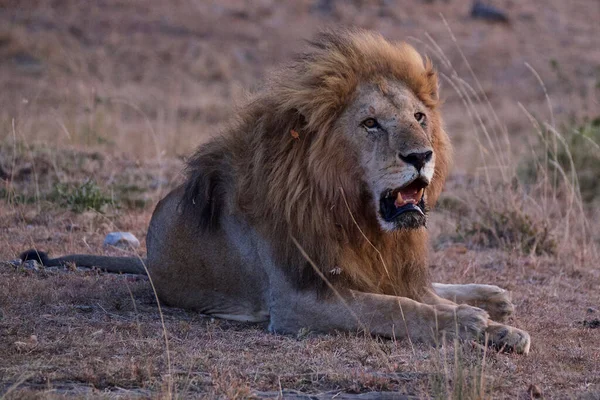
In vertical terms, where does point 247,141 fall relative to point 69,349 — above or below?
above

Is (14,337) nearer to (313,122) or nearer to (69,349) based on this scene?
(69,349)

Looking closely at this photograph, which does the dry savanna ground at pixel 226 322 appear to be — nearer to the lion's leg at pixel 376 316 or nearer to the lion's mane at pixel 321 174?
the lion's leg at pixel 376 316

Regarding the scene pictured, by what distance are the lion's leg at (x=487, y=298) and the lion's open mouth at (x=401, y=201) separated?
889mm

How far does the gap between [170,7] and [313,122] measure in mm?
22691

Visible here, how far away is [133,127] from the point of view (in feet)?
45.4

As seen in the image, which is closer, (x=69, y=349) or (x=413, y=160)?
(x=69, y=349)

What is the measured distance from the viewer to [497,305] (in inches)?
202

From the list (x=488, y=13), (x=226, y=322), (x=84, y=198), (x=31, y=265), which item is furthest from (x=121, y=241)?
(x=488, y=13)

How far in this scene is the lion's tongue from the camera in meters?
4.47

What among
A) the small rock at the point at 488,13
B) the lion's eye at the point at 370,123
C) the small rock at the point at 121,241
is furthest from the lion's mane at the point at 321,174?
the small rock at the point at 488,13

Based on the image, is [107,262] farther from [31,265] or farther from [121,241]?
[121,241]

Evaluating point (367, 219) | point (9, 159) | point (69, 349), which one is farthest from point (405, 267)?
point (9, 159)

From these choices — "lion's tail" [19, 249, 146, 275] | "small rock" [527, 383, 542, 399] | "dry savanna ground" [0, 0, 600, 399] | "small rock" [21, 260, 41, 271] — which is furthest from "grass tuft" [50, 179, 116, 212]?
"small rock" [527, 383, 542, 399]

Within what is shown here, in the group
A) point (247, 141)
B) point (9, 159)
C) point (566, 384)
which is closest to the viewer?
point (566, 384)
